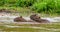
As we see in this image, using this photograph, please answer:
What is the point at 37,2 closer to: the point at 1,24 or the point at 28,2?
the point at 28,2

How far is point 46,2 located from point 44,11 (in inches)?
26.0

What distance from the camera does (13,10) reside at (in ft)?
62.5

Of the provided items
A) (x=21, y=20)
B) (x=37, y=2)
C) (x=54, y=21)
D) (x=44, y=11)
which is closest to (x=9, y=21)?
(x=21, y=20)

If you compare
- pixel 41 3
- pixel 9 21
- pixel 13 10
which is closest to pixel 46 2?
pixel 41 3

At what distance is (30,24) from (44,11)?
426 centimetres

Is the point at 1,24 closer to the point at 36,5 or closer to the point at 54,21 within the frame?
the point at 54,21

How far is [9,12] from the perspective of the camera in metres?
18.4

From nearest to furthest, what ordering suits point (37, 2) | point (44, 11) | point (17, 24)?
point (17, 24), point (44, 11), point (37, 2)

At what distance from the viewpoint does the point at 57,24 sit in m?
14.4

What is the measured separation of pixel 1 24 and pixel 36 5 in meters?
5.16

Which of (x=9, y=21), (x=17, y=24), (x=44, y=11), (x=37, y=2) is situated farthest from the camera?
(x=37, y=2)

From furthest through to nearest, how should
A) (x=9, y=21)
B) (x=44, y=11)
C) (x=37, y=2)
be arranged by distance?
(x=37, y=2)
(x=44, y=11)
(x=9, y=21)

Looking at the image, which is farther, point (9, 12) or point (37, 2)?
point (37, 2)

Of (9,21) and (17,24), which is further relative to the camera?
(9,21)
